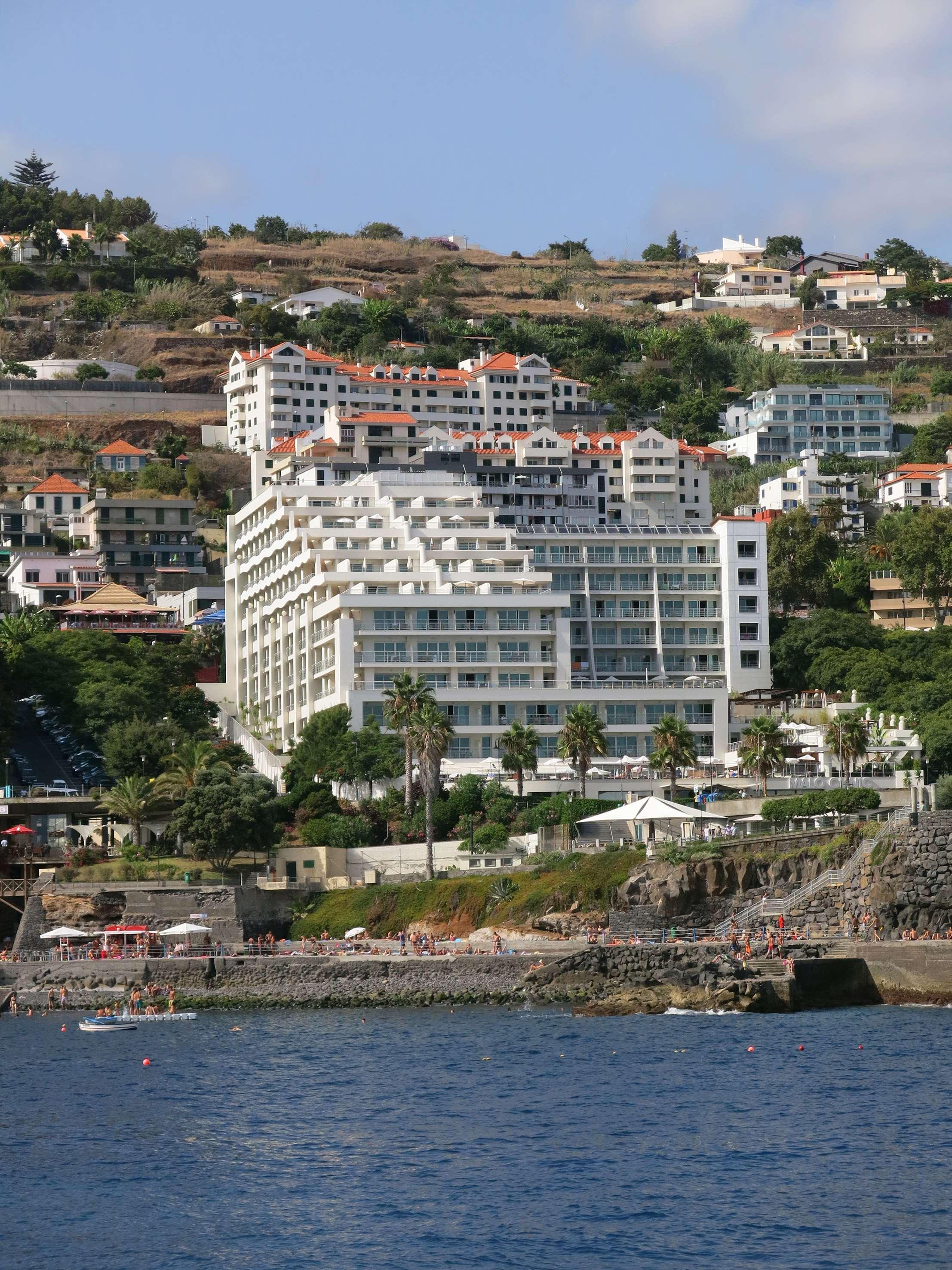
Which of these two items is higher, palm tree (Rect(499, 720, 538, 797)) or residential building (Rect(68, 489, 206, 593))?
residential building (Rect(68, 489, 206, 593))

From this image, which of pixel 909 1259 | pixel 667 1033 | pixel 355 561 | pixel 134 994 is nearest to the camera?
pixel 909 1259

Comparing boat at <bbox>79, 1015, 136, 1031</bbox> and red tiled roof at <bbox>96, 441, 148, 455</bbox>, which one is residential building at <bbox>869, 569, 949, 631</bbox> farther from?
boat at <bbox>79, 1015, 136, 1031</bbox>

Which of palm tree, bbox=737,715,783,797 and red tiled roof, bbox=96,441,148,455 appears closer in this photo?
palm tree, bbox=737,715,783,797

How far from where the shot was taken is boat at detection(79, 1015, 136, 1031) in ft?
245

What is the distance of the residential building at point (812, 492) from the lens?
163m

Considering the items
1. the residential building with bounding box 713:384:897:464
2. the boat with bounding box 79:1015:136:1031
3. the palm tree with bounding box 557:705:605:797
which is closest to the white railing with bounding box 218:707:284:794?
the palm tree with bounding box 557:705:605:797

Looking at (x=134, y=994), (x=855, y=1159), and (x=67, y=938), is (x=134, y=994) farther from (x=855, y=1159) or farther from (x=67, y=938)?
(x=855, y=1159)

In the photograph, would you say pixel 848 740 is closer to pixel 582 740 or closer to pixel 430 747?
pixel 582 740

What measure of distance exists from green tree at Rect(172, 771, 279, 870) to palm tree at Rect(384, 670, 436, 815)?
7.07 metres

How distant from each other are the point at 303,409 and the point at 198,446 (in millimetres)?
12611

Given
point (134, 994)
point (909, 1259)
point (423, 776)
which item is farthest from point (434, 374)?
point (909, 1259)

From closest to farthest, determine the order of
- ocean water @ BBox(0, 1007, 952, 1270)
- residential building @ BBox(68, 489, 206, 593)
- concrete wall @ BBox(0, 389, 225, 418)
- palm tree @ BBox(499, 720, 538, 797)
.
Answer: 1. ocean water @ BBox(0, 1007, 952, 1270)
2. palm tree @ BBox(499, 720, 538, 797)
3. residential building @ BBox(68, 489, 206, 593)
4. concrete wall @ BBox(0, 389, 225, 418)

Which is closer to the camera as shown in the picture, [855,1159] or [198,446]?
[855,1159]

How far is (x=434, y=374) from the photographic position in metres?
183
